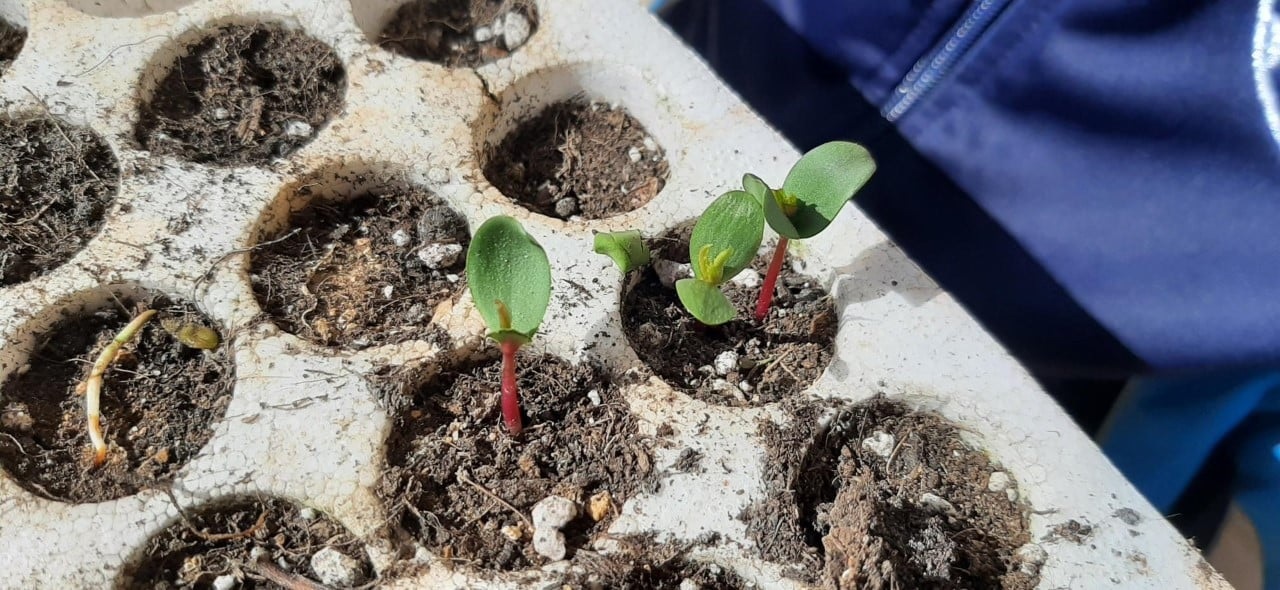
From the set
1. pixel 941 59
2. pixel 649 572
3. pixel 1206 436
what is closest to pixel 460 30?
pixel 941 59

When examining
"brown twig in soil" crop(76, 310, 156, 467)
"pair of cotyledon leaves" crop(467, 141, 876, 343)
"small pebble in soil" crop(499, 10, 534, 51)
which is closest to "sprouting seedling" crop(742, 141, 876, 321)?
"pair of cotyledon leaves" crop(467, 141, 876, 343)

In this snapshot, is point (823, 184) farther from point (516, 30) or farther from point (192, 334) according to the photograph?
point (192, 334)

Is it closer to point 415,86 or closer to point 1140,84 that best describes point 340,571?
point 415,86

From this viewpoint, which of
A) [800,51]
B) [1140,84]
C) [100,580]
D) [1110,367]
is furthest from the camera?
[800,51]

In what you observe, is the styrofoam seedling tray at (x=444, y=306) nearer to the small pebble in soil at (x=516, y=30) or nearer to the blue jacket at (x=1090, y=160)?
the small pebble in soil at (x=516, y=30)

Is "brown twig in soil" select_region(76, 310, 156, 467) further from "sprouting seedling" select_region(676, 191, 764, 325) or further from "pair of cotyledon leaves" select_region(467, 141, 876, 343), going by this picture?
"sprouting seedling" select_region(676, 191, 764, 325)

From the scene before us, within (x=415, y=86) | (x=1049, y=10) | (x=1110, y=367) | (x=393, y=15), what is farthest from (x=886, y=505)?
(x=393, y=15)
